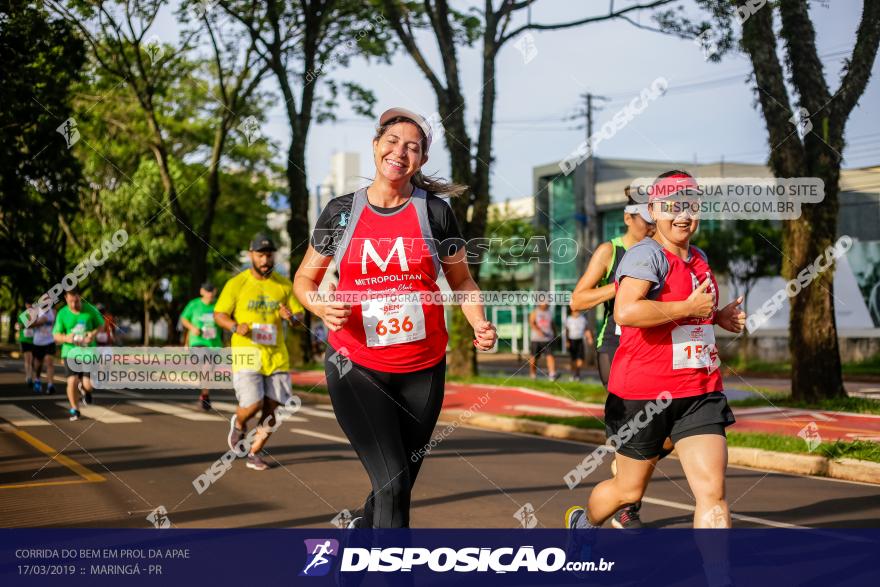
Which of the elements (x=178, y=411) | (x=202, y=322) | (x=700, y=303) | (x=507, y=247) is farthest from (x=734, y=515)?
(x=507, y=247)

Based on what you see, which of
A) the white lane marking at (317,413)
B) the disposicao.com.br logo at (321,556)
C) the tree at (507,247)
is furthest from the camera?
the tree at (507,247)

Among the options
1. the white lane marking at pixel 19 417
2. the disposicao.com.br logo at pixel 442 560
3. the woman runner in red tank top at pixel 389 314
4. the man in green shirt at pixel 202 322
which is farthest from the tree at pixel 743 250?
the woman runner in red tank top at pixel 389 314

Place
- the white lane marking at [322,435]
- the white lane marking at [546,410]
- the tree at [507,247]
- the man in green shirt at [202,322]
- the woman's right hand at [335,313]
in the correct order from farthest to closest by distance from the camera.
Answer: the tree at [507,247]
the man in green shirt at [202,322]
the white lane marking at [546,410]
the white lane marking at [322,435]
the woman's right hand at [335,313]

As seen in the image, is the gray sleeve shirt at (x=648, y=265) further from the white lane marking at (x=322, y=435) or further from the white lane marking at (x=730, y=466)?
the white lane marking at (x=322, y=435)

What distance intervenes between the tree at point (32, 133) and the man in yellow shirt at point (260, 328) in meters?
11.1

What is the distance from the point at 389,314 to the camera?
4141 mm

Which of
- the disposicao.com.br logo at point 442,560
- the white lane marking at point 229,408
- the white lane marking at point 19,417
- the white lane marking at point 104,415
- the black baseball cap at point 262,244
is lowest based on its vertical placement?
the white lane marking at point 229,408

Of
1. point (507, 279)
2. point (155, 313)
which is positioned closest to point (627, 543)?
point (507, 279)

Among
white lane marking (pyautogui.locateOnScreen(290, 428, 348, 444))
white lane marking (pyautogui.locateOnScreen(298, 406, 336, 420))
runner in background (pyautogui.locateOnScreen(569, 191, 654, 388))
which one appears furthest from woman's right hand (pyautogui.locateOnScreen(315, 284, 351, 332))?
white lane marking (pyautogui.locateOnScreen(298, 406, 336, 420))

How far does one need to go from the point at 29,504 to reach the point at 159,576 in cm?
280

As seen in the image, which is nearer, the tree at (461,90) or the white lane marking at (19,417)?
the white lane marking at (19,417)

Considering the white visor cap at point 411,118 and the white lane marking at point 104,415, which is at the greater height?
the white visor cap at point 411,118

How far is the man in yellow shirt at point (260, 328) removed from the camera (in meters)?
9.09

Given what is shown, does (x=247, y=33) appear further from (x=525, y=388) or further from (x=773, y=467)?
(x=773, y=467)
